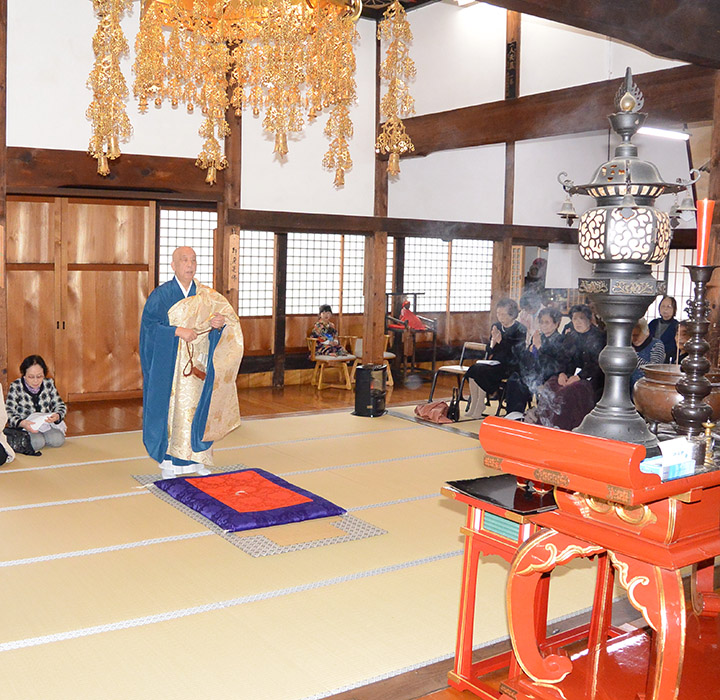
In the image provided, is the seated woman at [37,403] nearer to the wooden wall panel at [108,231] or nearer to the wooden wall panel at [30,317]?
the wooden wall panel at [30,317]

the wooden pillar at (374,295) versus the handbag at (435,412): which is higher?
the wooden pillar at (374,295)

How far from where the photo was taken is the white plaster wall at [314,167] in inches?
311

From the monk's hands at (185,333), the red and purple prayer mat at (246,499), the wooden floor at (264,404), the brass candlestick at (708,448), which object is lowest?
the red and purple prayer mat at (246,499)

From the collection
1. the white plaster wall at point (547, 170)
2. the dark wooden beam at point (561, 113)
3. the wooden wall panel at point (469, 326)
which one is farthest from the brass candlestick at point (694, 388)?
the wooden wall panel at point (469, 326)

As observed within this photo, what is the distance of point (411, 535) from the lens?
4.17m

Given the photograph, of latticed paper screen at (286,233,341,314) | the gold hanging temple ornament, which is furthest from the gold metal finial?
latticed paper screen at (286,233,341,314)

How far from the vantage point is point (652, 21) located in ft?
14.5

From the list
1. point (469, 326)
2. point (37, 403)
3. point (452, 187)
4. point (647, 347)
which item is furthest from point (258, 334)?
point (647, 347)

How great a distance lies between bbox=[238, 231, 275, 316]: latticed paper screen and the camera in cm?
943

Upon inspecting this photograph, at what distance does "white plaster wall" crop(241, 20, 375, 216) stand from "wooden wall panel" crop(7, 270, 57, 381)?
2.01 m

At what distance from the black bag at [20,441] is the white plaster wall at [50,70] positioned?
8.04 feet

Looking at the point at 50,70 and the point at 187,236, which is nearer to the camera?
the point at 50,70

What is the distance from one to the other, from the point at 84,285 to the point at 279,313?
2.30 m

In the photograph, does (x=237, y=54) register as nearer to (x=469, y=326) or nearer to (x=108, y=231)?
(x=108, y=231)
